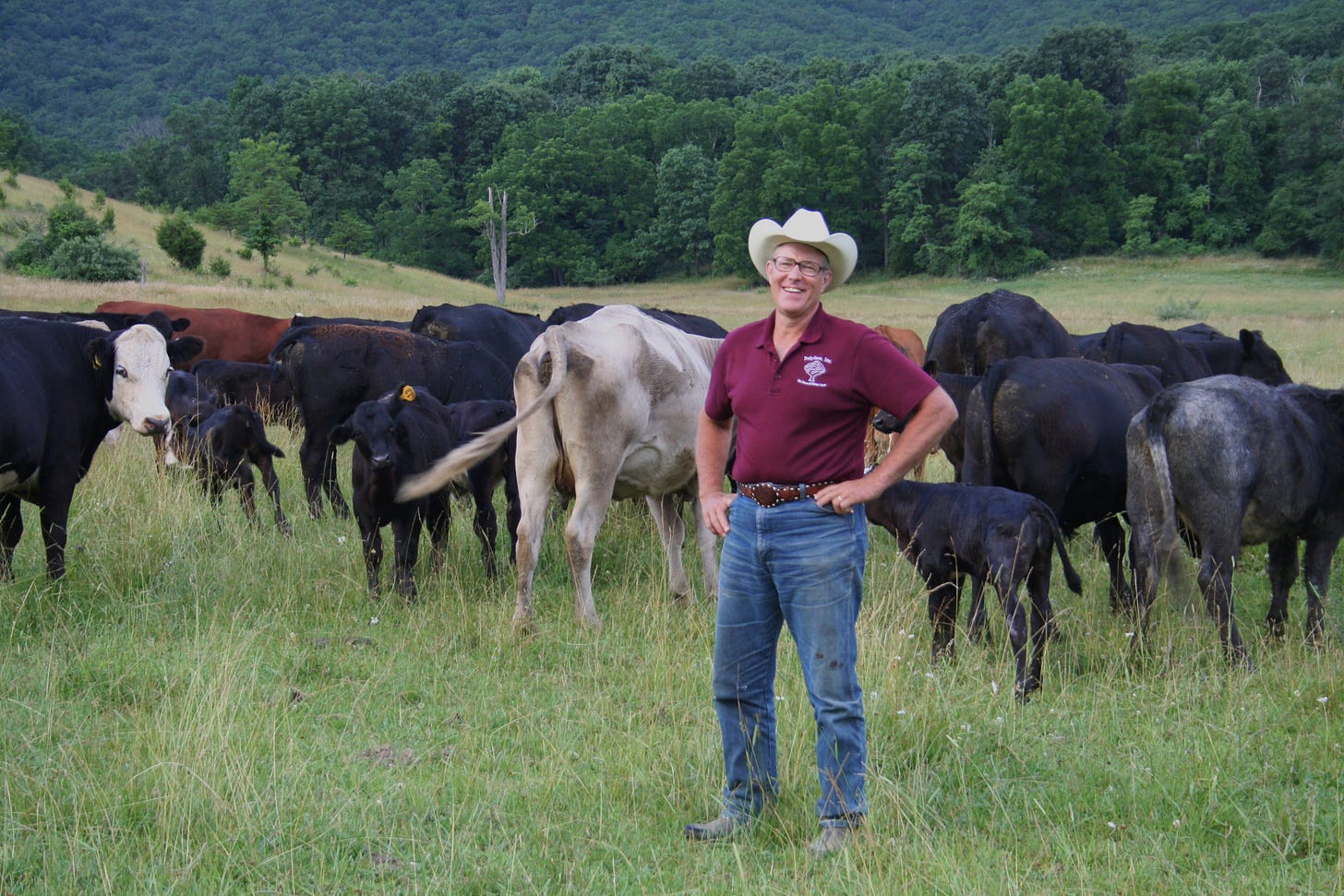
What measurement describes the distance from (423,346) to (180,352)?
341 centimetres

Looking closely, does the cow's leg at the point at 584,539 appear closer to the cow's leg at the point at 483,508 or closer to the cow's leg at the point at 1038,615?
the cow's leg at the point at 483,508

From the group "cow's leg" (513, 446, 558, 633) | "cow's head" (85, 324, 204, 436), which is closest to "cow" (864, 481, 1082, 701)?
"cow's leg" (513, 446, 558, 633)

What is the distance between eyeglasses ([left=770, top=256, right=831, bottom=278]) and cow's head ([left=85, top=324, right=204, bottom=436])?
5707 millimetres

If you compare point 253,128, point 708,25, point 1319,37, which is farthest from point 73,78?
point 1319,37

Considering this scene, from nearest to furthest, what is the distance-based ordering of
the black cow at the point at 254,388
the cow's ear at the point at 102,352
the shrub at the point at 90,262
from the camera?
1. the cow's ear at the point at 102,352
2. the black cow at the point at 254,388
3. the shrub at the point at 90,262

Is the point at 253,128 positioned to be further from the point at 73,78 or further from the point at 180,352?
the point at 180,352

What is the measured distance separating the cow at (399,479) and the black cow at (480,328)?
4.92m

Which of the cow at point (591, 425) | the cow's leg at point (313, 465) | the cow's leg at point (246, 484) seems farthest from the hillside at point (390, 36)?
the cow at point (591, 425)

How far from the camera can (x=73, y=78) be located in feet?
508

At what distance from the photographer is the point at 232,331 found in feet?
61.3

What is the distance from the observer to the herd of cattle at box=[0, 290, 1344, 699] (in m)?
6.84

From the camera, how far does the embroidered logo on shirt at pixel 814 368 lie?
4199 mm

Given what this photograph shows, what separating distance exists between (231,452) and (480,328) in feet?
13.5

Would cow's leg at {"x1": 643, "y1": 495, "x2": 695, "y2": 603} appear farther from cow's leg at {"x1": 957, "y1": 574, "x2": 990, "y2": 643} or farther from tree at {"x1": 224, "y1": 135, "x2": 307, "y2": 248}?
tree at {"x1": 224, "y1": 135, "x2": 307, "y2": 248}
